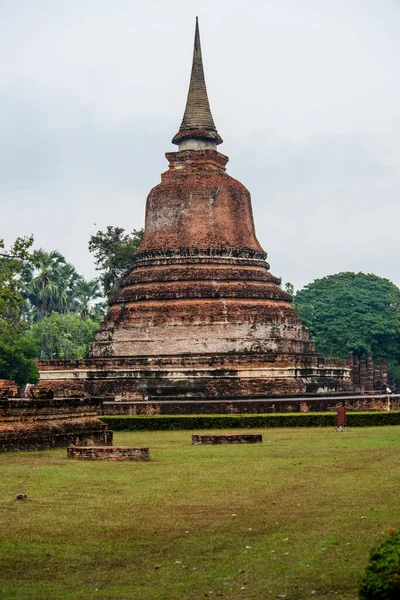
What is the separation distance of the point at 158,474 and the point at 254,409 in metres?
15.9

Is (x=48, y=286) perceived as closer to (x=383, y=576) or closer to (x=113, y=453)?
(x=113, y=453)

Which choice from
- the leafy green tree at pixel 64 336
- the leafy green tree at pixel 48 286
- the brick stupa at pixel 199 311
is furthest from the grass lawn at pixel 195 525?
the leafy green tree at pixel 48 286

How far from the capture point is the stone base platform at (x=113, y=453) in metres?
16.3

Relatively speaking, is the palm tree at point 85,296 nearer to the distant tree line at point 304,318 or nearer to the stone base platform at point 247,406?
the distant tree line at point 304,318

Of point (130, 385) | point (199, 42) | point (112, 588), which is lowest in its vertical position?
point (112, 588)

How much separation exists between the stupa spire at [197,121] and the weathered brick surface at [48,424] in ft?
70.3

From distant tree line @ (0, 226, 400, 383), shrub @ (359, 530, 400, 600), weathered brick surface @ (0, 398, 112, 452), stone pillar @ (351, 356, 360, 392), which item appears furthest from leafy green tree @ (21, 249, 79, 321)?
shrub @ (359, 530, 400, 600)

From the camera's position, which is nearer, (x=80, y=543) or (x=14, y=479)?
(x=80, y=543)

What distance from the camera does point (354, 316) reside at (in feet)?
189

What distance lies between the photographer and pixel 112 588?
7922 mm

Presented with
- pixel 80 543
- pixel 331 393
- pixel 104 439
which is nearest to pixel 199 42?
pixel 331 393

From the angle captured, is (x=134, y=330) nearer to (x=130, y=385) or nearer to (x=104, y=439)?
(x=130, y=385)

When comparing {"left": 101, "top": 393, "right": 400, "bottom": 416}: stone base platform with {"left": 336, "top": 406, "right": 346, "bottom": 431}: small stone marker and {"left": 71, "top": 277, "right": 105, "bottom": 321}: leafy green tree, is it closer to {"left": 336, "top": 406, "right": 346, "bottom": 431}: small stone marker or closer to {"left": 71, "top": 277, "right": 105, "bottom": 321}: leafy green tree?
{"left": 336, "top": 406, "right": 346, "bottom": 431}: small stone marker

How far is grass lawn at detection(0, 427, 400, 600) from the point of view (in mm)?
8008
